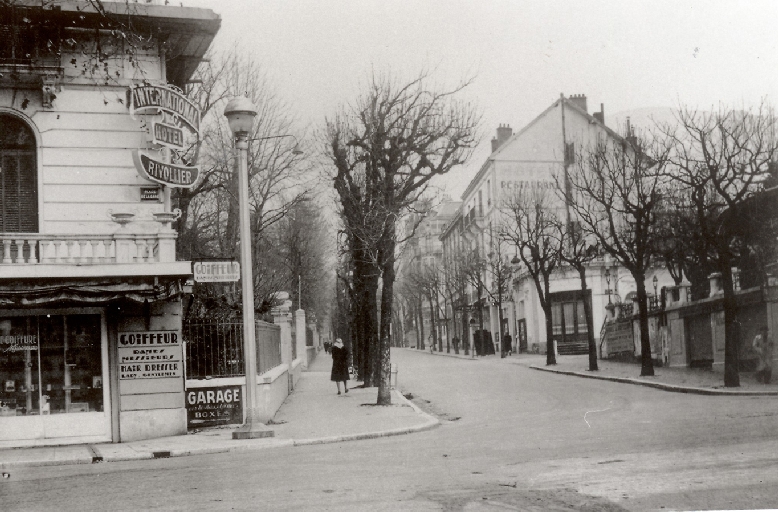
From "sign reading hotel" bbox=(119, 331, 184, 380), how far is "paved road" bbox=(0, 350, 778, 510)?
3.30 metres

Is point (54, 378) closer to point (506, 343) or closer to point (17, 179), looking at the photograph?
point (17, 179)

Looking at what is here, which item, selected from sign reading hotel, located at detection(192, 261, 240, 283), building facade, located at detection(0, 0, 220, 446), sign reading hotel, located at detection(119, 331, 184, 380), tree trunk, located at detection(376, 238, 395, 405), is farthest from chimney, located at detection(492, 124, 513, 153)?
sign reading hotel, located at detection(192, 261, 240, 283)

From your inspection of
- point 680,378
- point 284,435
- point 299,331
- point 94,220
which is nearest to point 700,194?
point 680,378

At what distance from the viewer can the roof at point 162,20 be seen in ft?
48.9

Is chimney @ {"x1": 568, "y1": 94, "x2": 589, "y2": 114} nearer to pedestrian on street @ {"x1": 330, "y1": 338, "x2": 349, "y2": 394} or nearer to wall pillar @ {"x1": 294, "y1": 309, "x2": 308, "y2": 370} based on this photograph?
wall pillar @ {"x1": 294, "y1": 309, "x2": 308, "y2": 370}

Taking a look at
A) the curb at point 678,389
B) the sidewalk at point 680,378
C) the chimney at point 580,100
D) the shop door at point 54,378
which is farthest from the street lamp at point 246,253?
the chimney at point 580,100

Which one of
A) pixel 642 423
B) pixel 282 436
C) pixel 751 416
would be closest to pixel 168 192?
pixel 282 436

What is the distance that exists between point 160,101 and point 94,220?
2.49m

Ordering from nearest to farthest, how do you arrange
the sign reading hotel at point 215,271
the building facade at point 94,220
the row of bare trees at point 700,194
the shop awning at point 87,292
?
the shop awning at point 87,292
the sign reading hotel at point 215,271
the building facade at point 94,220
the row of bare trees at point 700,194

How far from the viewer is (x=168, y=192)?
54.3ft

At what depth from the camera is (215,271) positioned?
14.8 m

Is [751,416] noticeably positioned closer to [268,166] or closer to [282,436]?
[282,436]

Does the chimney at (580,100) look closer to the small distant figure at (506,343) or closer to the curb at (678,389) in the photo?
the small distant figure at (506,343)

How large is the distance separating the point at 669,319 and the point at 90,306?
22.8 m
